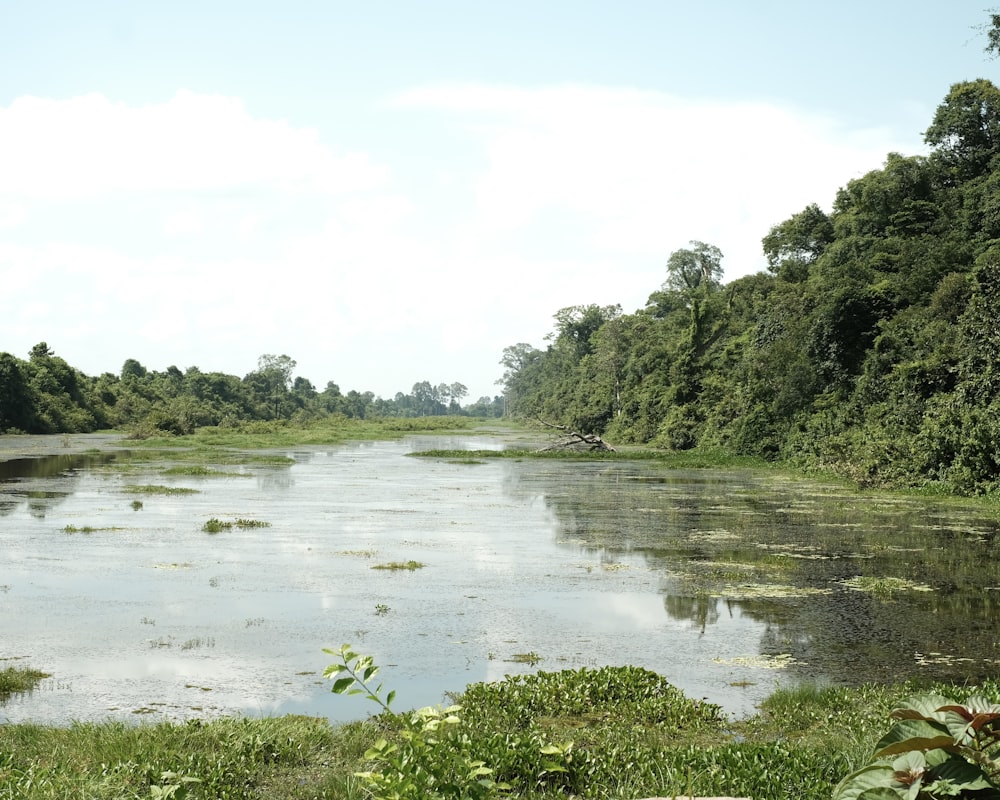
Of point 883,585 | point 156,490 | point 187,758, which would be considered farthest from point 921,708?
point 156,490

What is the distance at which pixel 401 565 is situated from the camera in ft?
48.8

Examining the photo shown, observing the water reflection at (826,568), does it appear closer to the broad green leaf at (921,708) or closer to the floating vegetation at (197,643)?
the broad green leaf at (921,708)

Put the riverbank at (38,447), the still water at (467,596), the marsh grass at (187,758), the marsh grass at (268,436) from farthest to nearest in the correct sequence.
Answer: the marsh grass at (268,436)
the riverbank at (38,447)
the still water at (467,596)
the marsh grass at (187,758)

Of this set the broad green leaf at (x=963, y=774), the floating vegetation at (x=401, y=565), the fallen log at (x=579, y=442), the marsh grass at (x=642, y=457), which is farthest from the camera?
the fallen log at (x=579, y=442)

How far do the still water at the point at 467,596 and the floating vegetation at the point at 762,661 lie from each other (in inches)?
2.5

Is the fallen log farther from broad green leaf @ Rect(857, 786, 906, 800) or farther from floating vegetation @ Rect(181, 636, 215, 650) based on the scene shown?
broad green leaf @ Rect(857, 786, 906, 800)

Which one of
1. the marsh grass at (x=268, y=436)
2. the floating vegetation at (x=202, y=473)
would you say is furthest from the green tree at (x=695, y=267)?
the floating vegetation at (x=202, y=473)

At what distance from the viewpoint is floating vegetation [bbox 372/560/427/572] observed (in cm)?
1470

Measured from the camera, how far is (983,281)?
30.6 metres

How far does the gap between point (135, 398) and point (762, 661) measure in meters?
92.5

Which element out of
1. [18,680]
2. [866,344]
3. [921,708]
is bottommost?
[18,680]

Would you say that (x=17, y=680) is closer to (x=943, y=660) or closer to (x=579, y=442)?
(x=943, y=660)

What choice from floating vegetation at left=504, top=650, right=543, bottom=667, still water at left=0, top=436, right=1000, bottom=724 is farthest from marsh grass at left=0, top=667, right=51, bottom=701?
floating vegetation at left=504, top=650, right=543, bottom=667

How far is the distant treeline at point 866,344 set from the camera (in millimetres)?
28359
